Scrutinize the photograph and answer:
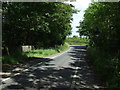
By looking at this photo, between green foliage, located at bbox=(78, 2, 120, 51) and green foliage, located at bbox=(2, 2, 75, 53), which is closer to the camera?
green foliage, located at bbox=(78, 2, 120, 51)

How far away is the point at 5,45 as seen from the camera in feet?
72.4

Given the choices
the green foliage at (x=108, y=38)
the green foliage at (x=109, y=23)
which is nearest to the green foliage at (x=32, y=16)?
the green foliage at (x=108, y=38)

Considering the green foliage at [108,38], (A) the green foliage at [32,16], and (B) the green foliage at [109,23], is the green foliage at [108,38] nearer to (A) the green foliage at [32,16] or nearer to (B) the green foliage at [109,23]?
(B) the green foliage at [109,23]

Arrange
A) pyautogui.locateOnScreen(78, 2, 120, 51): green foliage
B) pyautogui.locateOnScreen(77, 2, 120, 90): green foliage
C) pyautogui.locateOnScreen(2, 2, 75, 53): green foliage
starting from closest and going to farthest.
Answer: pyautogui.locateOnScreen(77, 2, 120, 90): green foliage, pyautogui.locateOnScreen(78, 2, 120, 51): green foliage, pyautogui.locateOnScreen(2, 2, 75, 53): green foliage

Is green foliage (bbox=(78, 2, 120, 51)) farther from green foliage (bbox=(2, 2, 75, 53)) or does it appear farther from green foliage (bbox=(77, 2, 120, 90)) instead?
green foliage (bbox=(2, 2, 75, 53))

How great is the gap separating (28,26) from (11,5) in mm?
2625

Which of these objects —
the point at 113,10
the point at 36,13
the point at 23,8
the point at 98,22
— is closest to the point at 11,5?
the point at 23,8

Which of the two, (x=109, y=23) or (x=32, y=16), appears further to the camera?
(x=32, y=16)

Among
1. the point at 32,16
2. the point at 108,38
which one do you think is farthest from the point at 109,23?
the point at 32,16

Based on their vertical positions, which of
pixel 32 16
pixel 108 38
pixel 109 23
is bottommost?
pixel 108 38

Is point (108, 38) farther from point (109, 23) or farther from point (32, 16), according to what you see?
→ point (32, 16)

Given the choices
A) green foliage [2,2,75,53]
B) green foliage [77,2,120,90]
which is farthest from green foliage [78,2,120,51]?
green foliage [2,2,75,53]

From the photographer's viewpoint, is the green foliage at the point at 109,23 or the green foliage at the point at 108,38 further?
the green foliage at the point at 109,23

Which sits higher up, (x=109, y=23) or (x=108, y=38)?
(x=109, y=23)
